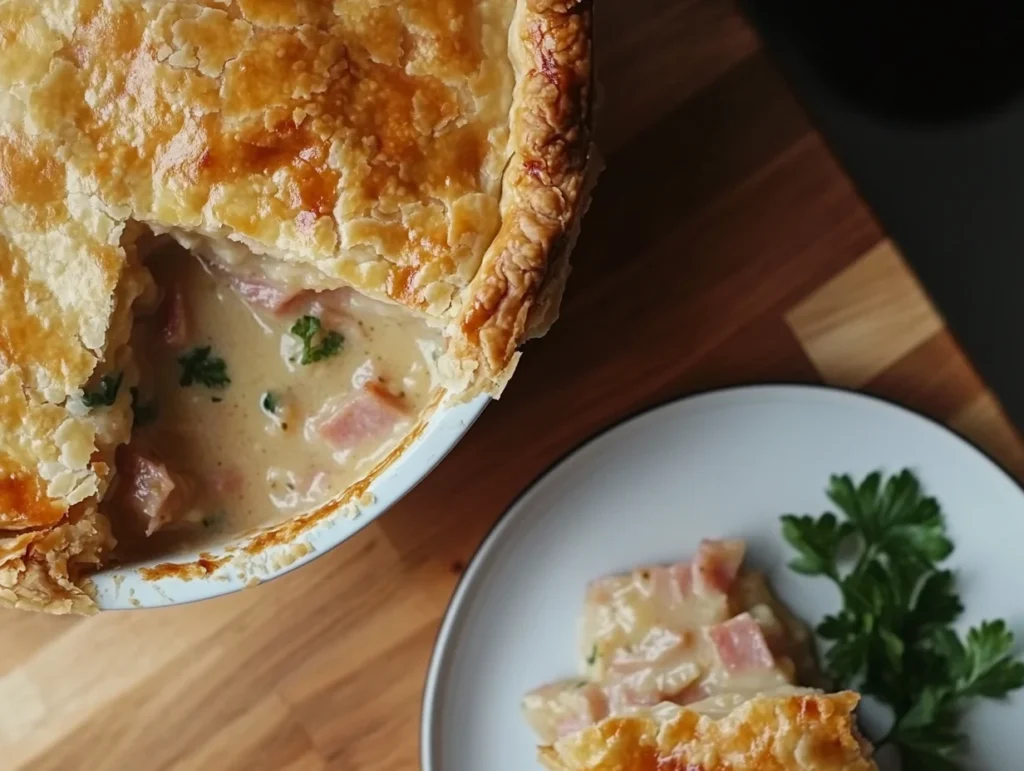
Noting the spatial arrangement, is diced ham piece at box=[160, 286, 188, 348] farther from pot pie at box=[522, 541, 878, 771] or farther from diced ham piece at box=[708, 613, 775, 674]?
diced ham piece at box=[708, 613, 775, 674]

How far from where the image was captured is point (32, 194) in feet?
3.74

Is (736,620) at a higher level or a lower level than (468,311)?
lower

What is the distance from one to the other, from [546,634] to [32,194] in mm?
717

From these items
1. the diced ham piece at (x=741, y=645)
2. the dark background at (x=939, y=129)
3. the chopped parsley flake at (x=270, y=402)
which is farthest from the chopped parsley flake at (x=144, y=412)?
the dark background at (x=939, y=129)

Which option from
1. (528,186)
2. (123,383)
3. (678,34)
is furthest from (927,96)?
(123,383)

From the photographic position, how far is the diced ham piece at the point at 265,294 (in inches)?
48.8

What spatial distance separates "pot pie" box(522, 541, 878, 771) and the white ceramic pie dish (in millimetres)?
310

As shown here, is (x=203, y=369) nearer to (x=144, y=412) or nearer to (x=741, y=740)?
(x=144, y=412)

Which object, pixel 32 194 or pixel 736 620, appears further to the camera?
pixel 736 620

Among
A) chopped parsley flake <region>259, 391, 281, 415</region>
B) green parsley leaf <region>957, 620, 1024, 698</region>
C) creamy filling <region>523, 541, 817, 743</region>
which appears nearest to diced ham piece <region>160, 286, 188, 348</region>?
chopped parsley flake <region>259, 391, 281, 415</region>

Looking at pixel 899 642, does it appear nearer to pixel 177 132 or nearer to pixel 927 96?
pixel 927 96

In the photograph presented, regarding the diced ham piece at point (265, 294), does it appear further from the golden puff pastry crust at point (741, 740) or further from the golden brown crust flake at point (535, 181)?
the golden puff pastry crust at point (741, 740)

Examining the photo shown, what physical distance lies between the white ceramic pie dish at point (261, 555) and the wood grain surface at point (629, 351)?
20 cm

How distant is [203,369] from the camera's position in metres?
1.25
